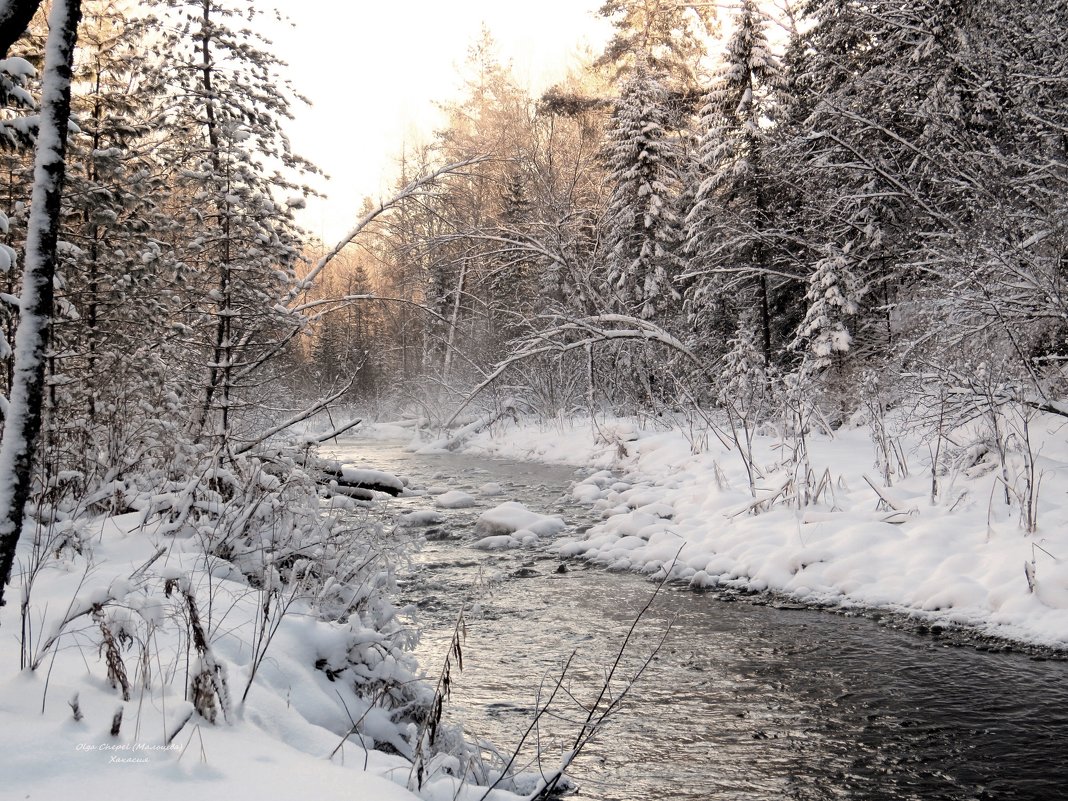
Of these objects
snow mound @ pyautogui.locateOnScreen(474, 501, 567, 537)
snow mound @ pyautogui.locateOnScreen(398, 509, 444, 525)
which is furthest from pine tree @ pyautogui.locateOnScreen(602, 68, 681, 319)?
snow mound @ pyautogui.locateOnScreen(474, 501, 567, 537)

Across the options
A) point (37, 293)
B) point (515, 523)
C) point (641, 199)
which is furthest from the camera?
point (641, 199)

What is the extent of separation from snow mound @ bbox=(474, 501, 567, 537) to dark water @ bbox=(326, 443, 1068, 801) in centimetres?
223

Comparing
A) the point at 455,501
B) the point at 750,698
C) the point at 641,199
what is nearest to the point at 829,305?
the point at 641,199

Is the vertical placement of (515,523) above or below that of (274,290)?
below

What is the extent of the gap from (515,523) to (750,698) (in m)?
5.32

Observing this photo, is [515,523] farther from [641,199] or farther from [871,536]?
[641,199]

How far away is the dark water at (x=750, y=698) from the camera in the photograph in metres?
3.94

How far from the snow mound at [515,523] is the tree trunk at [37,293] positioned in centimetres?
687

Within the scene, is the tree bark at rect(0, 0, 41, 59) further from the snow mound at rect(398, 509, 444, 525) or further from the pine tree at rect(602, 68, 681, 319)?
the pine tree at rect(602, 68, 681, 319)

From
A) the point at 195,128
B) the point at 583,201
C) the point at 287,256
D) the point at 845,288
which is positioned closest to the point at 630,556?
the point at 287,256

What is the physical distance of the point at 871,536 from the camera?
7.56 meters

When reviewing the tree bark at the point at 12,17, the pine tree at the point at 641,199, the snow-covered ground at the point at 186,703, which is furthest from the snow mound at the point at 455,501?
the pine tree at the point at 641,199

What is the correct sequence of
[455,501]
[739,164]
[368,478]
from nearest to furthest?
[368,478]
[455,501]
[739,164]

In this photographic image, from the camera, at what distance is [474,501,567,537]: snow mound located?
9891 mm
